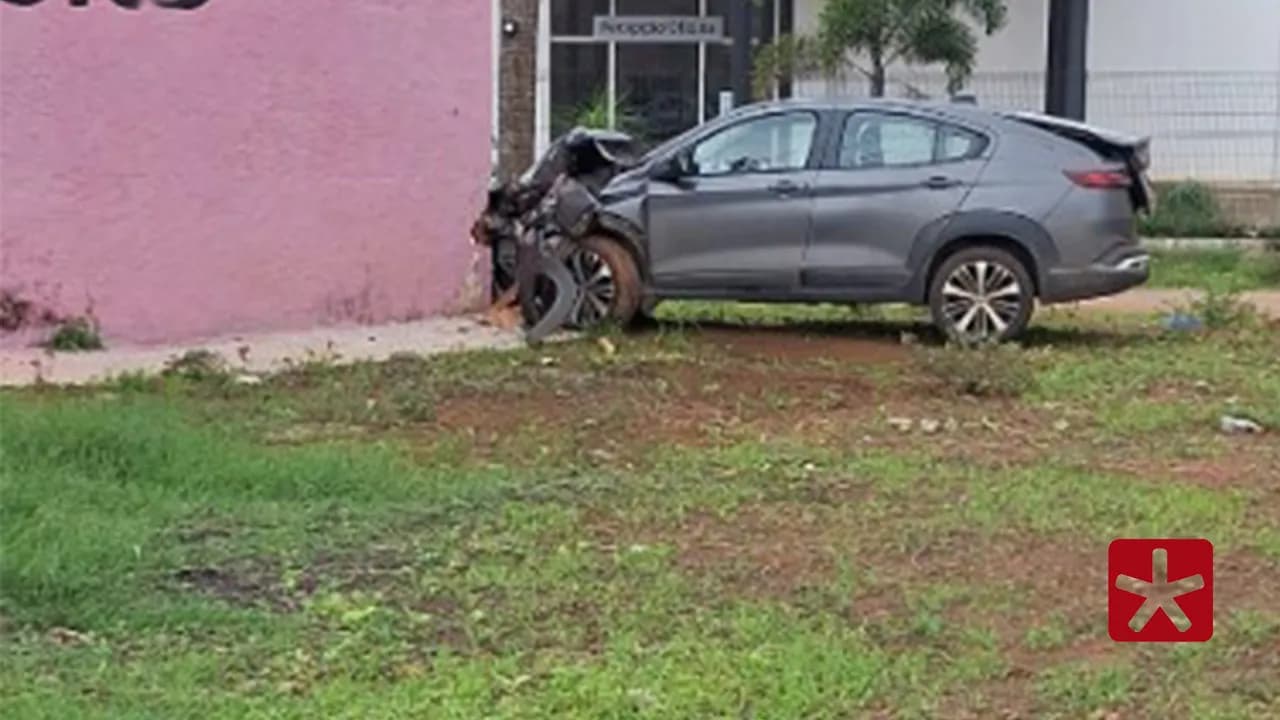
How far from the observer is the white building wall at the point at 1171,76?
991 inches

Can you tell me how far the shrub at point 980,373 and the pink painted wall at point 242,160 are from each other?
172 inches

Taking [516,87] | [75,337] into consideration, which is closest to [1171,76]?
[516,87]

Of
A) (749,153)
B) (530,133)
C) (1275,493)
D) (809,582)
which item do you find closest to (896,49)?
(530,133)

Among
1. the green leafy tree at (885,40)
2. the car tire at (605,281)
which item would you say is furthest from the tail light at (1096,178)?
the green leafy tree at (885,40)

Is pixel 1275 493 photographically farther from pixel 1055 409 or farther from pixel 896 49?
pixel 896 49

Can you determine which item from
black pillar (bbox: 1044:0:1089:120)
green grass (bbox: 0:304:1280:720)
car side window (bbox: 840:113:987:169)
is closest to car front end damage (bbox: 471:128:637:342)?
car side window (bbox: 840:113:987:169)

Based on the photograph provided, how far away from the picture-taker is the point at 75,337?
1270cm

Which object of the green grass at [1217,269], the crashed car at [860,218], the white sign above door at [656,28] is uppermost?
the white sign above door at [656,28]

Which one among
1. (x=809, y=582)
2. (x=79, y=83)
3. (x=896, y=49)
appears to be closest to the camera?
(x=809, y=582)

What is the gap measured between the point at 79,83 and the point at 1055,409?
21.5 ft

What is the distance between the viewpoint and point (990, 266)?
13016mm

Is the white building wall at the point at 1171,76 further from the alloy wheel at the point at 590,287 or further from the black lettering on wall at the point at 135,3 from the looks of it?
the black lettering on wall at the point at 135,3

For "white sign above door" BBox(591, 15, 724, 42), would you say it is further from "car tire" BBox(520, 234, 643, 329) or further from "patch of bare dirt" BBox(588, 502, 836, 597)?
"patch of bare dirt" BBox(588, 502, 836, 597)

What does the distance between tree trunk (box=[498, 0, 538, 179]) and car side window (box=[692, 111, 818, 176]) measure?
2.46 m
